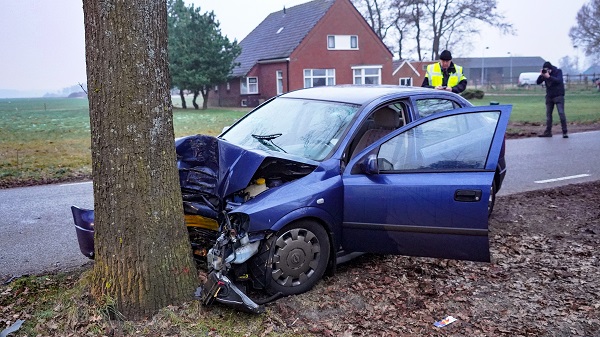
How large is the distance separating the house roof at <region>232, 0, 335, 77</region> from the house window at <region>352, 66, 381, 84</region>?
4774 millimetres

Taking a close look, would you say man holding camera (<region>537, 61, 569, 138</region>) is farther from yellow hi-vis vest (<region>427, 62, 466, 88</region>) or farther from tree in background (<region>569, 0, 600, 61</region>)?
tree in background (<region>569, 0, 600, 61</region>)

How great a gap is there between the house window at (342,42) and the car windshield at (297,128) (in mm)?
34733

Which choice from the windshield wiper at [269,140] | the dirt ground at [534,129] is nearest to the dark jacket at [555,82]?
the dirt ground at [534,129]

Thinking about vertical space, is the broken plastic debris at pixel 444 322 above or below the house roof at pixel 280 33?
below

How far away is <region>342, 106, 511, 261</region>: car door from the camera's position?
427 cm

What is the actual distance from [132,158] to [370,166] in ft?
6.02

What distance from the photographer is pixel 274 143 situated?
5.12m

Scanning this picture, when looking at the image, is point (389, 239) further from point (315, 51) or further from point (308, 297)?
point (315, 51)

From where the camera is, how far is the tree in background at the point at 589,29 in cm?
4928

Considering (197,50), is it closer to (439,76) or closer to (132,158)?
(439,76)

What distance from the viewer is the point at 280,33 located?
41.8 meters

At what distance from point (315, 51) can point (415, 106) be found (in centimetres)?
3422

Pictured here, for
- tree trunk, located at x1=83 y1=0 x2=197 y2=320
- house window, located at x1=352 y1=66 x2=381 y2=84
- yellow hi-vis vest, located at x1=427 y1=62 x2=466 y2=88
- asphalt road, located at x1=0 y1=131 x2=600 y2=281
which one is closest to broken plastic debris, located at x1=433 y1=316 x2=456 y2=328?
tree trunk, located at x1=83 y1=0 x2=197 y2=320

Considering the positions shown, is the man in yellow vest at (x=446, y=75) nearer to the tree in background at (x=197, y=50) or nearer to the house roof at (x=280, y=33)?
the tree in background at (x=197, y=50)
